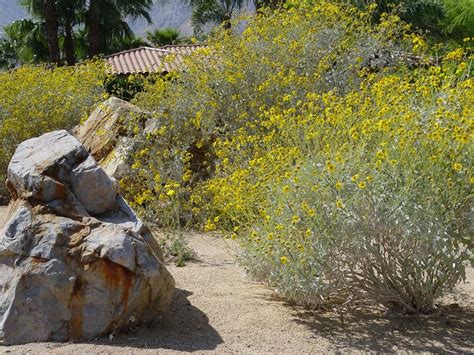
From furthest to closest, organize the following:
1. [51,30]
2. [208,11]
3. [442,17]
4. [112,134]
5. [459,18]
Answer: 1. [208,11]
2. [51,30]
3. [442,17]
4. [459,18]
5. [112,134]

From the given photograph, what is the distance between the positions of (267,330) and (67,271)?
1.29 metres

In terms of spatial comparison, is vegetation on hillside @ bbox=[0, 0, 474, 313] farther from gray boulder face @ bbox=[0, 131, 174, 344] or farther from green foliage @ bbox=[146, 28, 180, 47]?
green foliage @ bbox=[146, 28, 180, 47]

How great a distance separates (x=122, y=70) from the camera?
70.1ft

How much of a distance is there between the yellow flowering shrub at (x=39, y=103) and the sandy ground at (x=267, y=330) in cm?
538

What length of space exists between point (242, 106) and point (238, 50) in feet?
2.56

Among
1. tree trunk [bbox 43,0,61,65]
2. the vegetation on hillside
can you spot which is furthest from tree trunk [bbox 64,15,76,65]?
the vegetation on hillside

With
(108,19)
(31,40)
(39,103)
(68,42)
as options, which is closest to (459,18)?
(108,19)

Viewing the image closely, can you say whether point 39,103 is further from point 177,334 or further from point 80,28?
point 80,28

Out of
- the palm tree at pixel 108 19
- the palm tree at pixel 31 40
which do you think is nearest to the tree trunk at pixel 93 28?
the palm tree at pixel 108 19

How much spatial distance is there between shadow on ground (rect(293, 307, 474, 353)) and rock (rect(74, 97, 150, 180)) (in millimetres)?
4187

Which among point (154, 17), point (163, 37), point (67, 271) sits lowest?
point (67, 271)

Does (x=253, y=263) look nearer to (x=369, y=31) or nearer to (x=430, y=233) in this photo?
(x=430, y=233)

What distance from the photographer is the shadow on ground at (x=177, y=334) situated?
414 centimetres

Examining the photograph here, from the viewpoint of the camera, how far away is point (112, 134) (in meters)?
9.01
